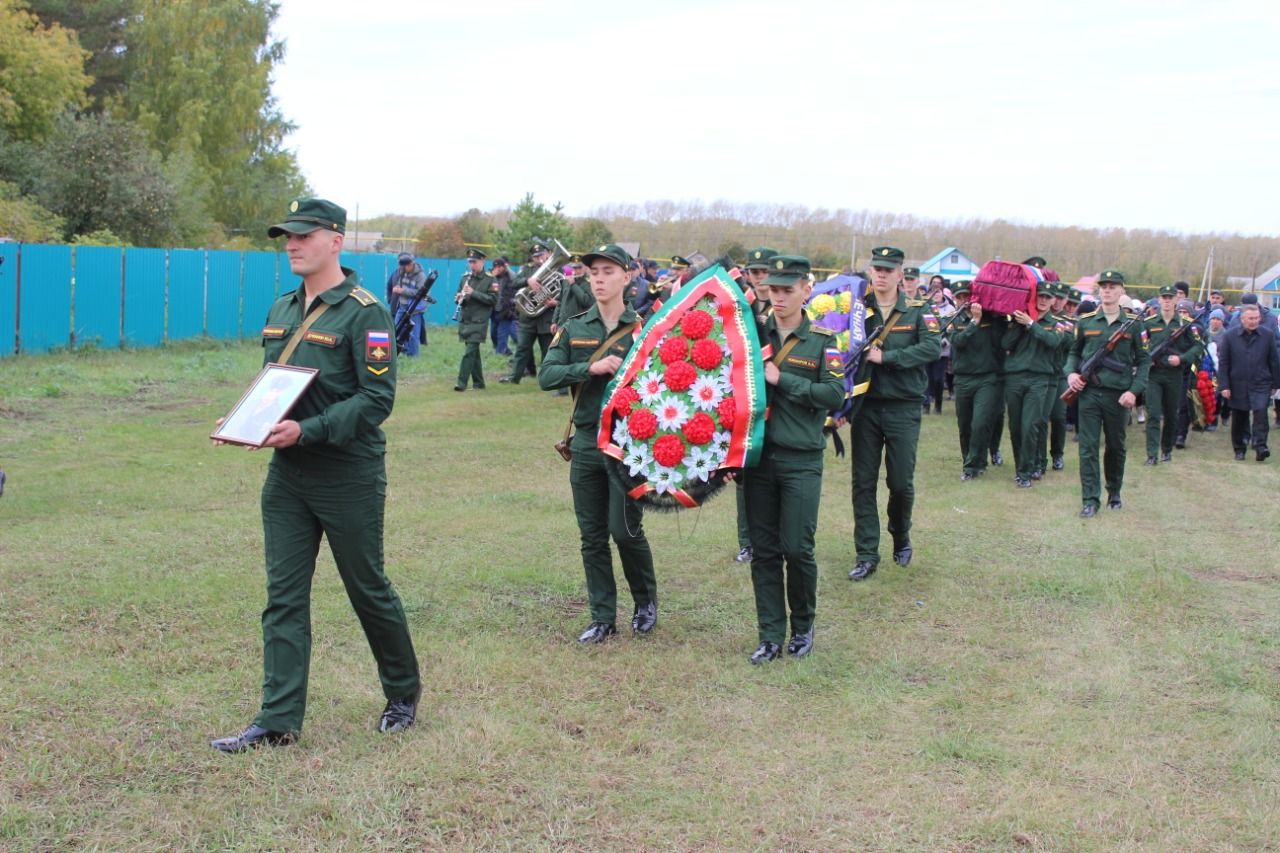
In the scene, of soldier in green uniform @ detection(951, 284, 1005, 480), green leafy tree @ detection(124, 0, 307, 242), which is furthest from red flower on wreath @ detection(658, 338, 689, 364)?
green leafy tree @ detection(124, 0, 307, 242)

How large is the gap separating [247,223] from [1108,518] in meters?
41.9

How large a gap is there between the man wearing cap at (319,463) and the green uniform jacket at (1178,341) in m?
12.1

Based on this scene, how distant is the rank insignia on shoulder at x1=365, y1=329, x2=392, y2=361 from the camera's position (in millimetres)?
4645

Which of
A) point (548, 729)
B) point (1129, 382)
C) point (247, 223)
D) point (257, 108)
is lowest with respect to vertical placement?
point (548, 729)

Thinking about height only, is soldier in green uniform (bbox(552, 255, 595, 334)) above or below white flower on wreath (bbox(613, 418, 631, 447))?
above

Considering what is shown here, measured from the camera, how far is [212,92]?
44312 millimetres

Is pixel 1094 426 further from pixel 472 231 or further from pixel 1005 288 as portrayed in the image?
pixel 472 231

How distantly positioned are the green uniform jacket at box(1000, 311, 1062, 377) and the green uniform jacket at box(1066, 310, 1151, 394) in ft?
4.50

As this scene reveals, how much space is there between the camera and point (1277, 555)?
9375 millimetres

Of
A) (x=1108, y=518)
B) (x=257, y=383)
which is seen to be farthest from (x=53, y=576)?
(x=1108, y=518)

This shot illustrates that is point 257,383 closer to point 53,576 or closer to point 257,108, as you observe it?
point 53,576

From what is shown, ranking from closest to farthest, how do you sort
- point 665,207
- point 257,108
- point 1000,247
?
point 257,108
point 1000,247
point 665,207

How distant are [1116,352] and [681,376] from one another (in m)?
6.07

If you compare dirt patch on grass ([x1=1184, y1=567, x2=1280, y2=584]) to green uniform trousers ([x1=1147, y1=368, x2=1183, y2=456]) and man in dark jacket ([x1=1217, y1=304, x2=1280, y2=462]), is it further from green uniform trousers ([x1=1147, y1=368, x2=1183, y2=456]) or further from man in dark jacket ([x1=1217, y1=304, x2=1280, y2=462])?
man in dark jacket ([x1=1217, y1=304, x2=1280, y2=462])
